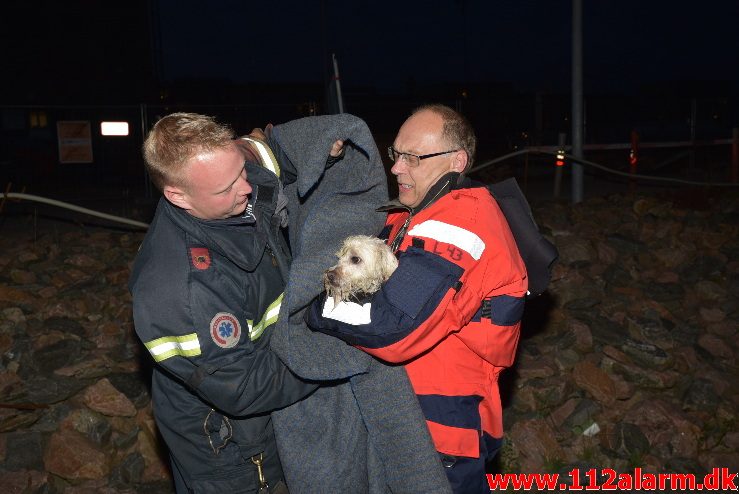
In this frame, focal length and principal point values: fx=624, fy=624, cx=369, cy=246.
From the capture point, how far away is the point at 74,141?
550 inches

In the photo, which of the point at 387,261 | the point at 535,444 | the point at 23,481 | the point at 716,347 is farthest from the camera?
the point at 716,347

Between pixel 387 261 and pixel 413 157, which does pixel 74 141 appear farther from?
pixel 387 261

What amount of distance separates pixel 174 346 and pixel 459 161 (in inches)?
60.8

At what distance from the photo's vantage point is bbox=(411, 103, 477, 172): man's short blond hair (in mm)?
2963

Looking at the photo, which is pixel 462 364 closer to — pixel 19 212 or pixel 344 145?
pixel 344 145

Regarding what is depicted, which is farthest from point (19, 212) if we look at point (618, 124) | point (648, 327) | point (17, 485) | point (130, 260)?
point (618, 124)

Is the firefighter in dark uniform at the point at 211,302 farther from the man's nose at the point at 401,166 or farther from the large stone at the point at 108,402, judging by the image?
the large stone at the point at 108,402

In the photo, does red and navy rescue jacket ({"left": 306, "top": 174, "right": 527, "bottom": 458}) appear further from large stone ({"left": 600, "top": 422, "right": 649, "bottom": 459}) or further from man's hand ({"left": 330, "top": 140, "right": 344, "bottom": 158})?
large stone ({"left": 600, "top": 422, "right": 649, "bottom": 459})

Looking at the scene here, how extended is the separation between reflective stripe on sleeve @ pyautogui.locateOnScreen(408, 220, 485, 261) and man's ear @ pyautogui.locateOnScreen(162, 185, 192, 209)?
0.92 meters

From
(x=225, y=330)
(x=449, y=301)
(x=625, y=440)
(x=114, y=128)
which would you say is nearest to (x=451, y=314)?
(x=449, y=301)

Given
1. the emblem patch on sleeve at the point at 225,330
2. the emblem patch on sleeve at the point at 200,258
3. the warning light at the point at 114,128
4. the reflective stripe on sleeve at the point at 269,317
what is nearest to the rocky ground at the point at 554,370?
the reflective stripe on sleeve at the point at 269,317

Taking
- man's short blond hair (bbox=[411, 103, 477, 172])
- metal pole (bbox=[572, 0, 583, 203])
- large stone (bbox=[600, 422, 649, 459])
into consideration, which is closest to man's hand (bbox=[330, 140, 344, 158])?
man's short blond hair (bbox=[411, 103, 477, 172])

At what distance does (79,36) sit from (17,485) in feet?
109

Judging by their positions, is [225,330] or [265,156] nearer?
[225,330]
